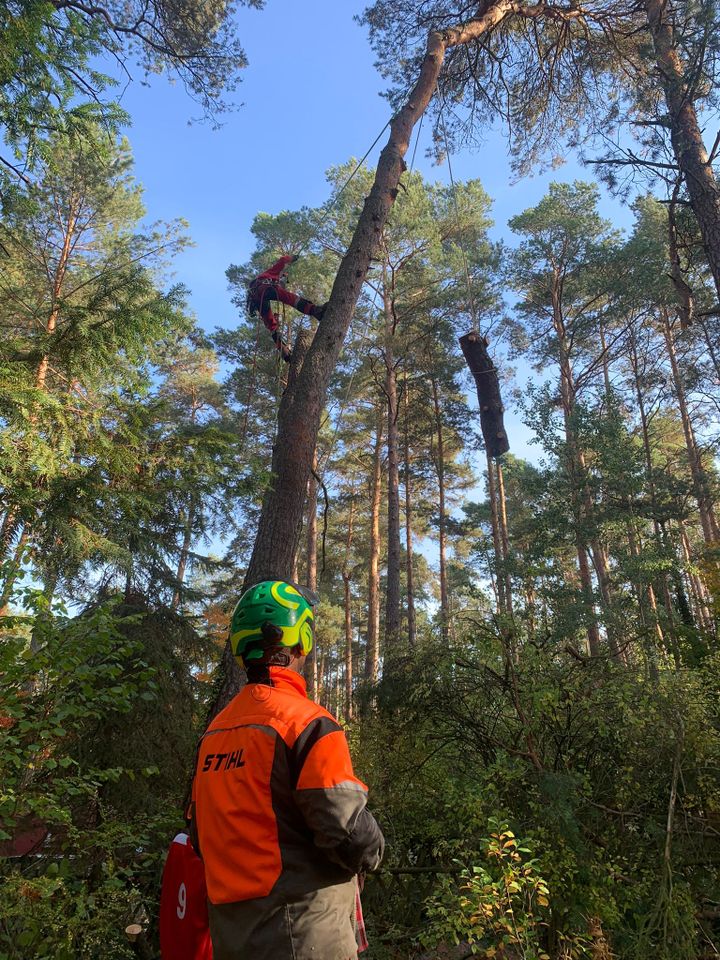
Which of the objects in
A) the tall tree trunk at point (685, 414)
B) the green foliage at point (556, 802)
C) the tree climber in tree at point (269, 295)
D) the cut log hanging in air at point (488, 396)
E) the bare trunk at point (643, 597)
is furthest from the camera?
the tall tree trunk at point (685, 414)

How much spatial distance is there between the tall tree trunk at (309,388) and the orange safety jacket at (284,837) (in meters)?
2.24

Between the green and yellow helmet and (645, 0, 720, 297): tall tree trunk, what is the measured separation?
7.07 meters

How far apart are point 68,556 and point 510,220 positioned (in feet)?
59.2

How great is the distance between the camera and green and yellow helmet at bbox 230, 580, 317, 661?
198 cm

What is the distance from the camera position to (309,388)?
504cm

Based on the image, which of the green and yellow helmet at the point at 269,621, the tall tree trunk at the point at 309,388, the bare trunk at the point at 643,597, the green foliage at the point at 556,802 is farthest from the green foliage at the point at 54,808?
the bare trunk at the point at 643,597

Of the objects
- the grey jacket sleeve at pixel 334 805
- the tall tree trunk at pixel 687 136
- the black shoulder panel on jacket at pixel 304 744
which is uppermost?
the tall tree trunk at pixel 687 136

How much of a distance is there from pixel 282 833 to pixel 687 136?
30.6ft

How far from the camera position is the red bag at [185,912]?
1867mm

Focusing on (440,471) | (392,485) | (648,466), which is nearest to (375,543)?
(440,471)

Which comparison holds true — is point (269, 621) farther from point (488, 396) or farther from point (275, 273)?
point (488, 396)

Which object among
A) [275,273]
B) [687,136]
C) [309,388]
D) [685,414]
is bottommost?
[309,388]

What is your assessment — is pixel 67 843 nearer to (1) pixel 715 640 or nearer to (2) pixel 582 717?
(2) pixel 582 717

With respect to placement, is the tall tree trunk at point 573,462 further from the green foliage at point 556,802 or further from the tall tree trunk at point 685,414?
the green foliage at point 556,802
